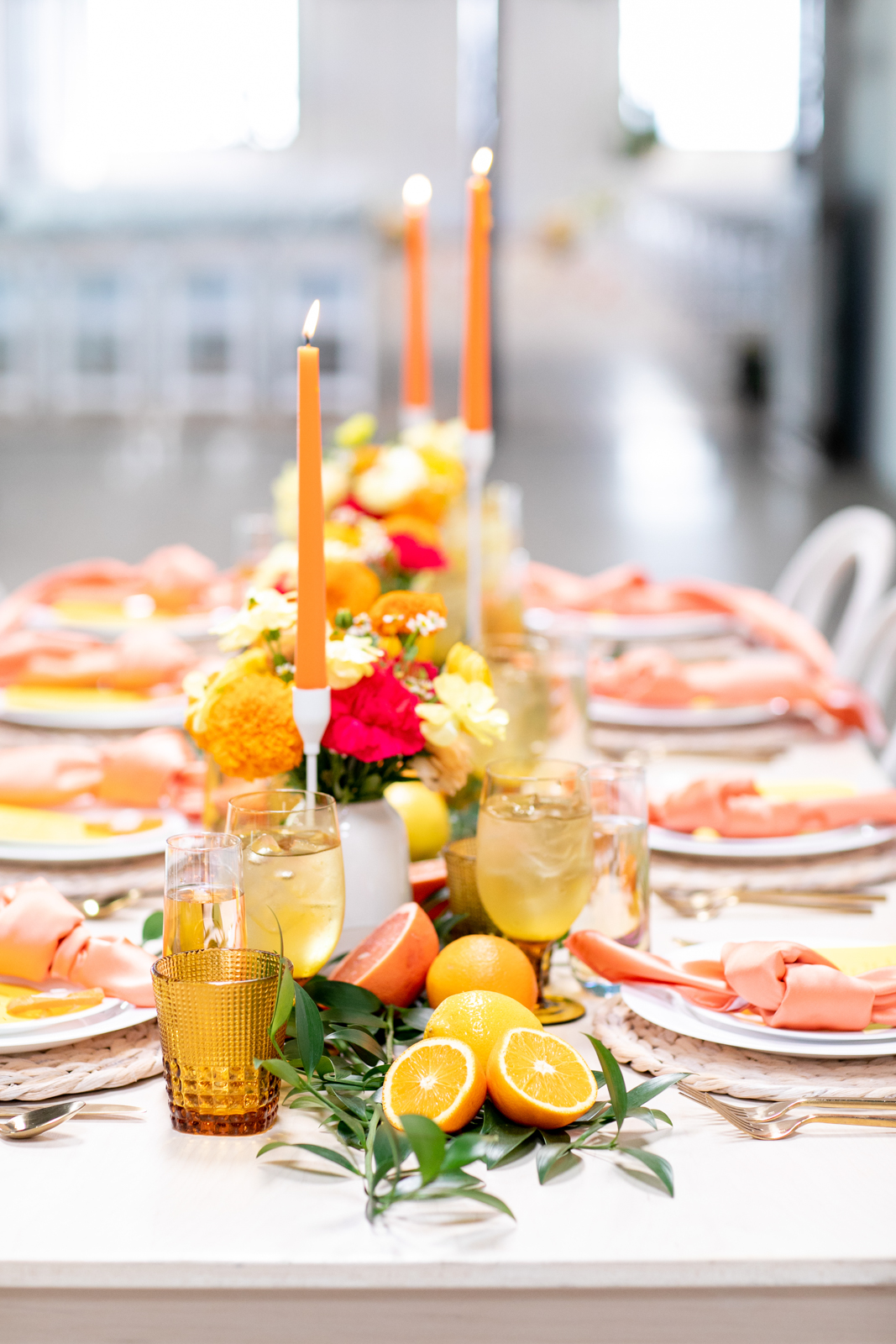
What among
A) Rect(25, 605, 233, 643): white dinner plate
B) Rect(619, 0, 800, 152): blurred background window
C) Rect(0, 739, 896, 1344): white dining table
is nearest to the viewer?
Rect(0, 739, 896, 1344): white dining table

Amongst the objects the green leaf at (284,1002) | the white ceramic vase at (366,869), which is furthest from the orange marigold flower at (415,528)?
the green leaf at (284,1002)

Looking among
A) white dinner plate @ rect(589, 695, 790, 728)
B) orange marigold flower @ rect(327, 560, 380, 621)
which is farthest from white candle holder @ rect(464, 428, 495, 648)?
white dinner plate @ rect(589, 695, 790, 728)

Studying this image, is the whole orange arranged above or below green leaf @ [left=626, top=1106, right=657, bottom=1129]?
above

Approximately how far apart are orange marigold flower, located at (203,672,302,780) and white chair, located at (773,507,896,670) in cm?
148

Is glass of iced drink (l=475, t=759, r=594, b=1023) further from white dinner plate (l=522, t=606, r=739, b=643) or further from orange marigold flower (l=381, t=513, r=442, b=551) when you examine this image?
white dinner plate (l=522, t=606, r=739, b=643)

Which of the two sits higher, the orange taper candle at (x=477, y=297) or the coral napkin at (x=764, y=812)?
the orange taper candle at (x=477, y=297)

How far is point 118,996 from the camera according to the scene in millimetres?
871

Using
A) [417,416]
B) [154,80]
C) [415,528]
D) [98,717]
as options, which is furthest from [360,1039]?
[154,80]

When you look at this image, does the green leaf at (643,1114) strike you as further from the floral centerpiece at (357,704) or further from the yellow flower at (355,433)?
the yellow flower at (355,433)

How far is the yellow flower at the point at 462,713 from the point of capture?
0.93m

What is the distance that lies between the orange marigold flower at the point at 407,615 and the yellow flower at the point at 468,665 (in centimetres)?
2

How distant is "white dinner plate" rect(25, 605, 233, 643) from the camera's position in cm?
210

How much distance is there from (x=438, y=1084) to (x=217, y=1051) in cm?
11

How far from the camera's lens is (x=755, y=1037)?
83 cm
